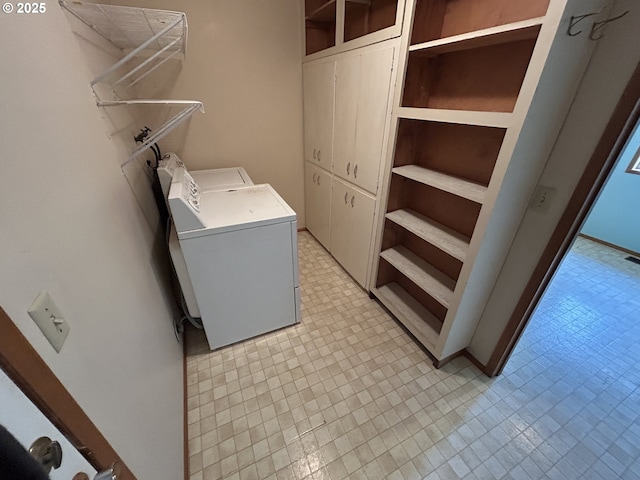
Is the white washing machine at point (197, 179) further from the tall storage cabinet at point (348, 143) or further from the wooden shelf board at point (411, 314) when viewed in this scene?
the wooden shelf board at point (411, 314)

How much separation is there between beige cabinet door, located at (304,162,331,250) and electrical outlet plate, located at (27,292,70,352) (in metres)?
2.13

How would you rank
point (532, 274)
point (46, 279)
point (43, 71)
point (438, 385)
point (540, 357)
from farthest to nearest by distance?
1. point (540, 357)
2. point (438, 385)
3. point (532, 274)
4. point (43, 71)
5. point (46, 279)

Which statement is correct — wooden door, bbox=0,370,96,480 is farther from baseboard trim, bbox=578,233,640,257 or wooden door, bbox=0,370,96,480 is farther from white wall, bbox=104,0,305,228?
baseboard trim, bbox=578,233,640,257

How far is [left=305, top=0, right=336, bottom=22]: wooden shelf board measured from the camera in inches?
81.7

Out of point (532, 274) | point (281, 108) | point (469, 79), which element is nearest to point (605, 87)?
point (469, 79)

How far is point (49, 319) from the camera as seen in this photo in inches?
20.6

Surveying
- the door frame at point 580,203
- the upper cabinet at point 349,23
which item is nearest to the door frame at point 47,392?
the door frame at point 580,203

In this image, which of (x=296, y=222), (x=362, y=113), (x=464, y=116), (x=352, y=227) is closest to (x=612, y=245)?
(x=352, y=227)

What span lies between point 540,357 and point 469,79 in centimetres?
183

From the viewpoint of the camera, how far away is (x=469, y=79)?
1.38 m

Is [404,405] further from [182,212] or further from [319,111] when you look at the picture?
[319,111]

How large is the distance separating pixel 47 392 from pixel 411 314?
1874mm

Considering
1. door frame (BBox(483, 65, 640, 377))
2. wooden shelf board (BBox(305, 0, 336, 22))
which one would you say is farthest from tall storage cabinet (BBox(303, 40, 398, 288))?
door frame (BBox(483, 65, 640, 377))

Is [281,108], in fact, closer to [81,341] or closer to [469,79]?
[469,79]
